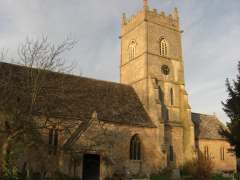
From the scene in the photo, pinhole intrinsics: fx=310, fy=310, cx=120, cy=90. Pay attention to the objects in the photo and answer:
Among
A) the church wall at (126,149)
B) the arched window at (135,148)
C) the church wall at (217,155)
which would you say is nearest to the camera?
the church wall at (126,149)

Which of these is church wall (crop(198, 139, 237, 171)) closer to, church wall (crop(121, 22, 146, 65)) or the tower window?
the tower window

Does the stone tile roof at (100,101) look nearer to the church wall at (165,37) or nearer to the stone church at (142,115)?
the stone church at (142,115)

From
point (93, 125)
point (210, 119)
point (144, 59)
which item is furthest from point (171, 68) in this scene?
point (93, 125)

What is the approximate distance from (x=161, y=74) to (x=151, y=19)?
782 centimetres

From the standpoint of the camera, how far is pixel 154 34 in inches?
1644

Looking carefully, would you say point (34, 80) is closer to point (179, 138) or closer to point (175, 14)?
point (179, 138)

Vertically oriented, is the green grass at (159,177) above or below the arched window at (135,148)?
below

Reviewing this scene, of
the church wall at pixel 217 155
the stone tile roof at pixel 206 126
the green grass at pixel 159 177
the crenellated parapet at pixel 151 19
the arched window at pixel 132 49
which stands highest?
the crenellated parapet at pixel 151 19

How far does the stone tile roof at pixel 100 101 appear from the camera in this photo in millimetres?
31266

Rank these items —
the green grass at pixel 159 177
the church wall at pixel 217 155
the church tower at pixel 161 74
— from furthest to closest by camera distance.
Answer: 1. the church wall at pixel 217 155
2. the church tower at pixel 161 74
3. the green grass at pixel 159 177

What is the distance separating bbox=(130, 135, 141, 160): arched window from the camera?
3397 centimetres

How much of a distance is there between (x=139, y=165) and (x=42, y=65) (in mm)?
19058

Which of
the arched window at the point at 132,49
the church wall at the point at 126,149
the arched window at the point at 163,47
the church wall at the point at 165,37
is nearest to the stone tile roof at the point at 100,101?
the church wall at the point at 126,149

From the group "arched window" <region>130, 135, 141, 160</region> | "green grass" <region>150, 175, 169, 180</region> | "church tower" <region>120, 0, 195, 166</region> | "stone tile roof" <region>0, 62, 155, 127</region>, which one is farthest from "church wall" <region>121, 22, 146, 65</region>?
"green grass" <region>150, 175, 169, 180</region>
